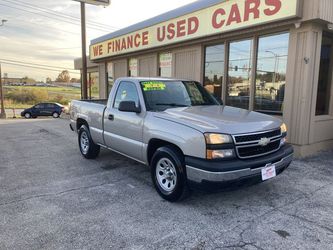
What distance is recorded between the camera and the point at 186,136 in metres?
3.90

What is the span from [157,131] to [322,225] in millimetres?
2583

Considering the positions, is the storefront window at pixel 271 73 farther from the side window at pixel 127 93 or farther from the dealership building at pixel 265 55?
the side window at pixel 127 93

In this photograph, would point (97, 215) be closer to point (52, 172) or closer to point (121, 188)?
point (121, 188)

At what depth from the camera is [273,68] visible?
7.74m

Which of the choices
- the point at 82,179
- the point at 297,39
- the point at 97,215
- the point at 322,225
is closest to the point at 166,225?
the point at 97,215

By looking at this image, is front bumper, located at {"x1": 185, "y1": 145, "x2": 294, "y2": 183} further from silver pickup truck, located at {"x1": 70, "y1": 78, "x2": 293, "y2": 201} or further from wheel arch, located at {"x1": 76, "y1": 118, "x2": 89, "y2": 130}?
wheel arch, located at {"x1": 76, "y1": 118, "x2": 89, "y2": 130}

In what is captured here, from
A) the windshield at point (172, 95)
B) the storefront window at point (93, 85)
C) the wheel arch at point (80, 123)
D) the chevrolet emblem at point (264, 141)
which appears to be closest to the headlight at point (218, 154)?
the chevrolet emblem at point (264, 141)

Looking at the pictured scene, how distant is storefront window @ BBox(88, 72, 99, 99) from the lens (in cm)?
1841

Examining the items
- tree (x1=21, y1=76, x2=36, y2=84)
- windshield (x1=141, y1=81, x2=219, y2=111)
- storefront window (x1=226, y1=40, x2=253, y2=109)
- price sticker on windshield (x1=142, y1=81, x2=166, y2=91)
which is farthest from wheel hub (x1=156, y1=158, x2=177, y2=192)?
tree (x1=21, y1=76, x2=36, y2=84)

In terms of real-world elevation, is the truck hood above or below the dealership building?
below

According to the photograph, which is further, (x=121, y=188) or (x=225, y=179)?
(x=121, y=188)

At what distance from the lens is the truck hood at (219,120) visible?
382 centimetres

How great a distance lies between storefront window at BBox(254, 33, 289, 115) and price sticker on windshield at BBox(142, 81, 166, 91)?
384 cm

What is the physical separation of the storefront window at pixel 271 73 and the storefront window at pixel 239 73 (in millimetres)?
322
